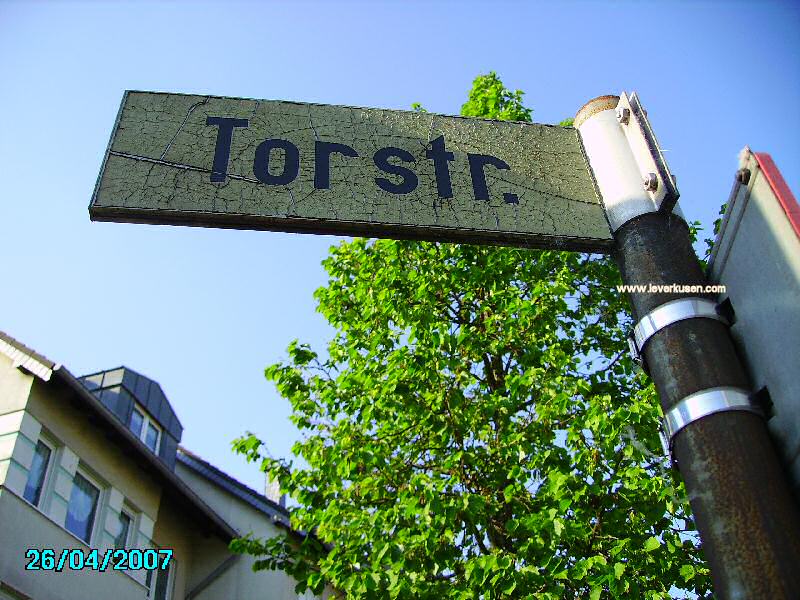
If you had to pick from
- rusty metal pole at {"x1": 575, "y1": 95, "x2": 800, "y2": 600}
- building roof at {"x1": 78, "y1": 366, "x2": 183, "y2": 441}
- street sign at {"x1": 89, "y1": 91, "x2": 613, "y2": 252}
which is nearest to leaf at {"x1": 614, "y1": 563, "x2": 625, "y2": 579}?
street sign at {"x1": 89, "y1": 91, "x2": 613, "y2": 252}

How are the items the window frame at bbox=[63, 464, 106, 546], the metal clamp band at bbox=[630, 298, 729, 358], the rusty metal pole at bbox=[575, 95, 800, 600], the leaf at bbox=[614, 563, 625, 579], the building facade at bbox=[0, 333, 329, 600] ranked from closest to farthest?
1. the rusty metal pole at bbox=[575, 95, 800, 600]
2. the metal clamp band at bbox=[630, 298, 729, 358]
3. the leaf at bbox=[614, 563, 625, 579]
4. the building facade at bbox=[0, 333, 329, 600]
5. the window frame at bbox=[63, 464, 106, 546]

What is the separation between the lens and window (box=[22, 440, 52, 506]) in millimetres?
13239

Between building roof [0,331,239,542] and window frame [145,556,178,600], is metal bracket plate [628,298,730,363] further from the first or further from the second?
window frame [145,556,178,600]

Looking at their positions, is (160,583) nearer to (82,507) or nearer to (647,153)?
(82,507)

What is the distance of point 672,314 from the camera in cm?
251

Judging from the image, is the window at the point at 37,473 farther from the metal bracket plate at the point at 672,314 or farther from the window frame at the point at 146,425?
the metal bracket plate at the point at 672,314

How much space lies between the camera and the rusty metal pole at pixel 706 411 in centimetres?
196

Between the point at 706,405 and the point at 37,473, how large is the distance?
13712mm

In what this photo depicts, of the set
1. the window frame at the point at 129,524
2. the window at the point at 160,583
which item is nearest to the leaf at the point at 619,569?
the window frame at the point at 129,524

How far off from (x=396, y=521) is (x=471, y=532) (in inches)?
37.2

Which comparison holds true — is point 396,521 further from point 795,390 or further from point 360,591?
point 795,390

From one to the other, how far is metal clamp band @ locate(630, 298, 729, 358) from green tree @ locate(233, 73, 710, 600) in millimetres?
5295

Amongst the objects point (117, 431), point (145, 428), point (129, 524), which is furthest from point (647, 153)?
point (145, 428)

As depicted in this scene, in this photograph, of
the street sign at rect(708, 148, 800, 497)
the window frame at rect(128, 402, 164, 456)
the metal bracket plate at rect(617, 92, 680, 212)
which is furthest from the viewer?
the window frame at rect(128, 402, 164, 456)
